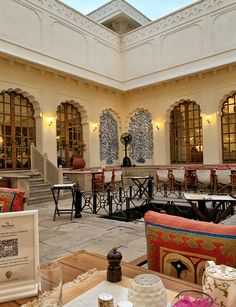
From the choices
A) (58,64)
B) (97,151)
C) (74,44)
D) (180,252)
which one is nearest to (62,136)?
(97,151)

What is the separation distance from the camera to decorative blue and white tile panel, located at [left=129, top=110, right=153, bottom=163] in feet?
40.0

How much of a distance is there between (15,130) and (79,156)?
2477mm

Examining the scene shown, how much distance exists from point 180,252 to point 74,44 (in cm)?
1051

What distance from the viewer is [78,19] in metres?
10.8

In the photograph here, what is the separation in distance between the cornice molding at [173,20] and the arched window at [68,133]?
13.2ft

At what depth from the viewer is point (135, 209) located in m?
6.30

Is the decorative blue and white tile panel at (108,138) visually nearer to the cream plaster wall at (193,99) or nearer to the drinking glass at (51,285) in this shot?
the cream plaster wall at (193,99)

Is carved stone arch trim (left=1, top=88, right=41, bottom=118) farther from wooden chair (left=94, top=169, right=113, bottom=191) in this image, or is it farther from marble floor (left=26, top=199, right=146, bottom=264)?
marble floor (left=26, top=199, right=146, bottom=264)

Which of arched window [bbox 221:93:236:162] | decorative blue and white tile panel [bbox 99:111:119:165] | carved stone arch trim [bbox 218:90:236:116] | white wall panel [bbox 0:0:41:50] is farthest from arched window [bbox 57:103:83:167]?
arched window [bbox 221:93:236:162]

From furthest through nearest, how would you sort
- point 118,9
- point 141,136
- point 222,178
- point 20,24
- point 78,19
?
1. point 141,136
2. point 118,9
3. point 78,19
4. point 20,24
5. point 222,178

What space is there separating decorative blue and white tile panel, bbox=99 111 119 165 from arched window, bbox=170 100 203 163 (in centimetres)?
249

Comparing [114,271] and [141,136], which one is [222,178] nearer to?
[141,136]

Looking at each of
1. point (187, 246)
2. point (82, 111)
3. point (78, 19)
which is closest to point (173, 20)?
point (78, 19)

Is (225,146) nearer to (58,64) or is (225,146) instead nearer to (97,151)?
(97,151)
